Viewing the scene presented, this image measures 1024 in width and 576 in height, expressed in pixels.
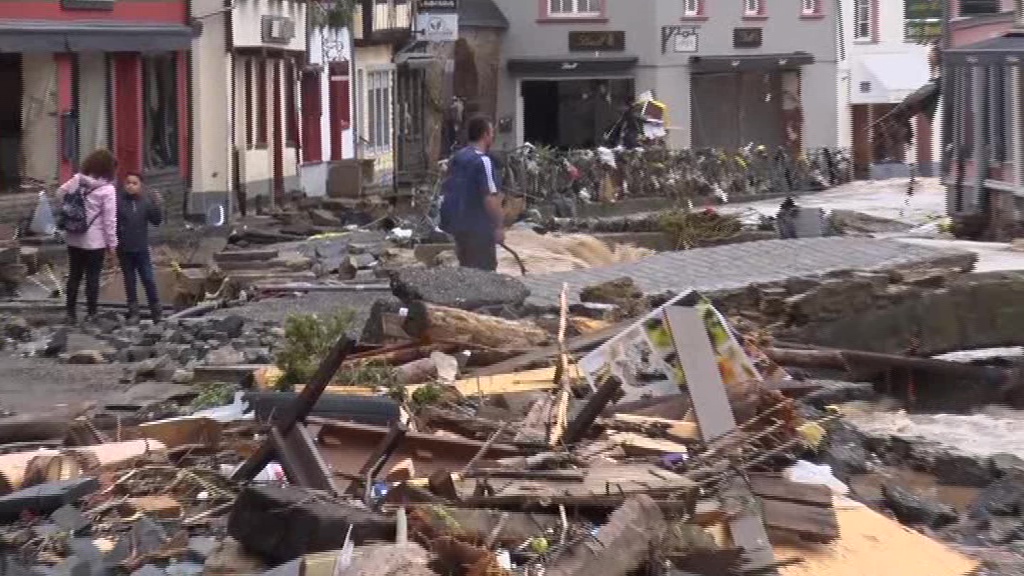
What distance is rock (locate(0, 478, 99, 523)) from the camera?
8.59 metres

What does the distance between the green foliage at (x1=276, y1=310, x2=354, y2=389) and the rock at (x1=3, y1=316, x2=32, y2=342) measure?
5.53 meters

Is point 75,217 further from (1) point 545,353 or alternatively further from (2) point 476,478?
(2) point 476,478

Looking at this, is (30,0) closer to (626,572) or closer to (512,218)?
(512,218)

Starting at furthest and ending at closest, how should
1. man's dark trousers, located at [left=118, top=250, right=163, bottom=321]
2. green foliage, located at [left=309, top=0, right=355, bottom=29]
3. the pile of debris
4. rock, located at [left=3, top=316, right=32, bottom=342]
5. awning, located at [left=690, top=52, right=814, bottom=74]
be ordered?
awning, located at [left=690, top=52, right=814, bottom=74], green foliage, located at [left=309, top=0, right=355, bottom=29], man's dark trousers, located at [left=118, top=250, right=163, bottom=321], rock, located at [left=3, top=316, right=32, bottom=342], the pile of debris

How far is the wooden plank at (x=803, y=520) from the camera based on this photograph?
868cm

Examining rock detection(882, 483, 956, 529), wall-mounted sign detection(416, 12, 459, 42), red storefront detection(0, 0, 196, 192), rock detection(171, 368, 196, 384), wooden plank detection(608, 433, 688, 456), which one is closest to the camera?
wooden plank detection(608, 433, 688, 456)

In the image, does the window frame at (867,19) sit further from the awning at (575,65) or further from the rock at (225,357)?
the rock at (225,357)

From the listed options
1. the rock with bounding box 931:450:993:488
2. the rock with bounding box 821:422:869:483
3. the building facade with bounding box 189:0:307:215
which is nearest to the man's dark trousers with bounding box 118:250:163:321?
the rock with bounding box 821:422:869:483

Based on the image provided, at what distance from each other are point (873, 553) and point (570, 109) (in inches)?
1922

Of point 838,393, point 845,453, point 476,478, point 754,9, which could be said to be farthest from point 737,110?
point 476,478

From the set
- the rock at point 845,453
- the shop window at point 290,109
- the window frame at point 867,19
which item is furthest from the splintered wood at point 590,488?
the window frame at point 867,19

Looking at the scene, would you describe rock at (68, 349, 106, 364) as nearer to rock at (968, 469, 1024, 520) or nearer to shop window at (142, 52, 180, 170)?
rock at (968, 469, 1024, 520)

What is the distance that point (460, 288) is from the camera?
49.5 ft

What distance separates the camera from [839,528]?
8898 millimetres
